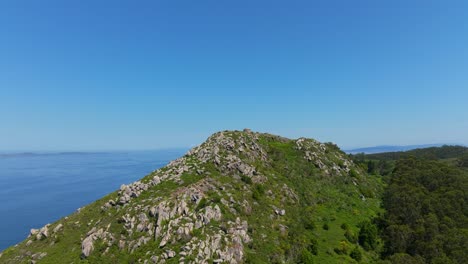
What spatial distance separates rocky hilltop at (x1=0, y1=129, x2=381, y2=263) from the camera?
46.7 m

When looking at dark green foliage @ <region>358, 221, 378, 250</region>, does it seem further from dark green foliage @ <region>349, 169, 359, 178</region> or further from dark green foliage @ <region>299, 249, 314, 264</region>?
dark green foliage @ <region>349, 169, 359, 178</region>

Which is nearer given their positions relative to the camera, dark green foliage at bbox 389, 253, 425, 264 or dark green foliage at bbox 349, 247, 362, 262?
dark green foliage at bbox 389, 253, 425, 264

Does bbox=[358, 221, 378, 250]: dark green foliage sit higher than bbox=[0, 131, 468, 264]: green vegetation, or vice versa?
bbox=[0, 131, 468, 264]: green vegetation

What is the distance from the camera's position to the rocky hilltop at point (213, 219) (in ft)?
153

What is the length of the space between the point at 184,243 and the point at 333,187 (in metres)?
59.6

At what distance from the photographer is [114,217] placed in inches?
2186

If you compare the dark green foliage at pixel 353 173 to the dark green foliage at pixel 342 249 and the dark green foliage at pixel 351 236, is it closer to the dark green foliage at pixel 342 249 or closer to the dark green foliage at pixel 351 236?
the dark green foliage at pixel 351 236

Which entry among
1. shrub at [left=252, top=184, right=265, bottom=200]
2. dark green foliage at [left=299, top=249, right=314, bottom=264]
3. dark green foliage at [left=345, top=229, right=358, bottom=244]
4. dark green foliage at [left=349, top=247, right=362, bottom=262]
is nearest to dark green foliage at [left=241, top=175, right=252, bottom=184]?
shrub at [left=252, top=184, right=265, bottom=200]

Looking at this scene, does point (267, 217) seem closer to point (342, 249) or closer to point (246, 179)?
point (246, 179)

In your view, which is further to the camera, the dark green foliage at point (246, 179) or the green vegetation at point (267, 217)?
the dark green foliage at point (246, 179)

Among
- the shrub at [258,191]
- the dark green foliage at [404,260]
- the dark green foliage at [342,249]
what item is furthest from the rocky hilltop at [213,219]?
the dark green foliage at [404,260]

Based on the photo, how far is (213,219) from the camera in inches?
1984

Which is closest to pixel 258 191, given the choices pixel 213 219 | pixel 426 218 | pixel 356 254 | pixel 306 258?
pixel 213 219

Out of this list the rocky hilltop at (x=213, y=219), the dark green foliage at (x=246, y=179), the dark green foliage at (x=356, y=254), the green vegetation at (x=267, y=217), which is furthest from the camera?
the dark green foliage at (x=246, y=179)
